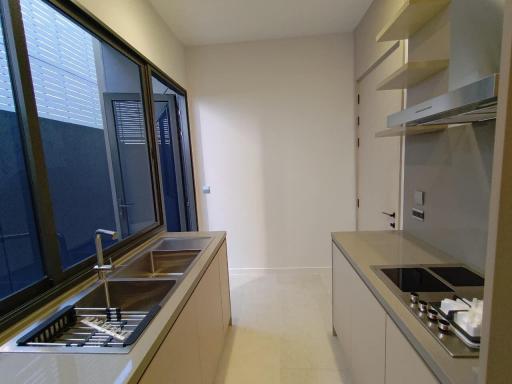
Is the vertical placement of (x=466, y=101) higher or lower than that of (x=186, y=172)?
higher

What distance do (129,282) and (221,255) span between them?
82 centimetres

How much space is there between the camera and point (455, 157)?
57.1 inches

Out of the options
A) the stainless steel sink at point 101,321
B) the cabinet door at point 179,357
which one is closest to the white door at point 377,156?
the cabinet door at point 179,357

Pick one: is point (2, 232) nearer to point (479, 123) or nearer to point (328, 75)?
point (479, 123)

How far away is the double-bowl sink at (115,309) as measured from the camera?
95cm

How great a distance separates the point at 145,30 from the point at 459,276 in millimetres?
2787

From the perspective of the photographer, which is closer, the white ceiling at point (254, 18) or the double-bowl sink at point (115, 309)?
the double-bowl sink at point (115, 309)

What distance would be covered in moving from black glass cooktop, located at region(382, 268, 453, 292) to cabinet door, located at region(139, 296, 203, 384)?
1020mm

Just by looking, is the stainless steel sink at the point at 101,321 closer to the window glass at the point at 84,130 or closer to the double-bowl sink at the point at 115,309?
the double-bowl sink at the point at 115,309

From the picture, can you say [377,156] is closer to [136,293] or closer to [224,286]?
[224,286]

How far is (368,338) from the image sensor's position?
4.42 feet

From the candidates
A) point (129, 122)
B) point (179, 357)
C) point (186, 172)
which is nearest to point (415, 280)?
point (179, 357)

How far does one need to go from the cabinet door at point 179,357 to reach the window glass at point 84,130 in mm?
710

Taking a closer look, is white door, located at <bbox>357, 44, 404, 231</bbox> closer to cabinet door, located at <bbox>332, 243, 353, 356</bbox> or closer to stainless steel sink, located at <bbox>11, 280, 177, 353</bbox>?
cabinet door, located at <bbox>332, 243, 353, 356</bbox>
